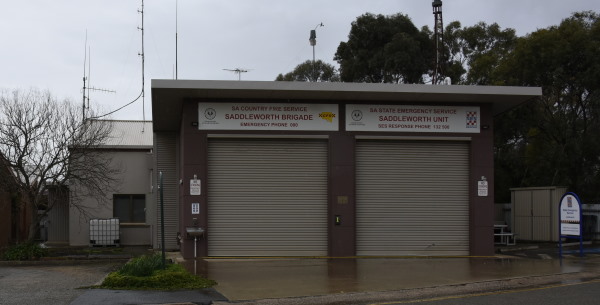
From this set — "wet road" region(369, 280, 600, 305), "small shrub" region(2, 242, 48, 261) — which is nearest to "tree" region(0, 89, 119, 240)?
"small shrub" region(2, 242, 48, 261)

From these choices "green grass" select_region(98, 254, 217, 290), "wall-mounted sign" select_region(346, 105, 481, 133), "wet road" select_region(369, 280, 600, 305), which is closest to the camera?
"wet road" select_region(369, 280, 600, 305)

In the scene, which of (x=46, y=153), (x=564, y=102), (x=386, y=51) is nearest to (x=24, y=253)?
(x=46, y=153)

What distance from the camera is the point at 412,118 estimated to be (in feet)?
60.8

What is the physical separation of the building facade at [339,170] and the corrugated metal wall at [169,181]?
14.1ft

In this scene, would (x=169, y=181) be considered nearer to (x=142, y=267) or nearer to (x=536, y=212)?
(x=142, y=267)

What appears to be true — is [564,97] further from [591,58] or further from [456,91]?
[456,91]

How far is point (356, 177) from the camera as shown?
18.4 m

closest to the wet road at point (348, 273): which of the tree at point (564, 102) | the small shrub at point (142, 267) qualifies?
the small shrub at point (142, 267)

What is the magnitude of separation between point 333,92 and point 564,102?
17416 millimetres

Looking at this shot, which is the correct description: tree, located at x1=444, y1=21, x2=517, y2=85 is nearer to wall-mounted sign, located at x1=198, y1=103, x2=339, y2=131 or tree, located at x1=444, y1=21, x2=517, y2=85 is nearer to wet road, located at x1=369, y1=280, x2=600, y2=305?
wall-mounted sign, located at x1=198, y1=103, x2=339, y2=131

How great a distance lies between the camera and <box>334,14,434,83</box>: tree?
43.3 m

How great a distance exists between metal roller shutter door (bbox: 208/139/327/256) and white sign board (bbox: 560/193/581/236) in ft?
22.7

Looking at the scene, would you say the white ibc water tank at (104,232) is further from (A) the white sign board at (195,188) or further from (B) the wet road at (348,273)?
(B) the wet road at (348,273)

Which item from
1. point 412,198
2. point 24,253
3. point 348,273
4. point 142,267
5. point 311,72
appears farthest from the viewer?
point 311,72
